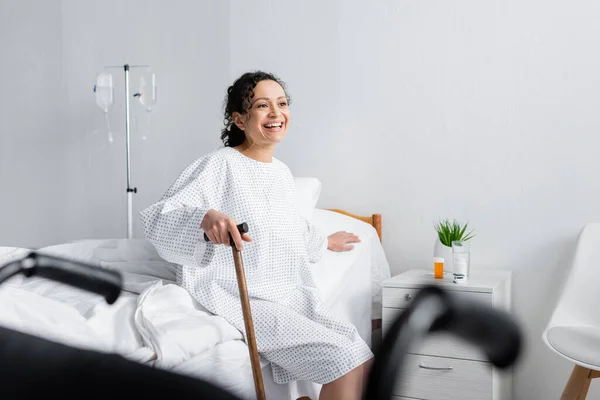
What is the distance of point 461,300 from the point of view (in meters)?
0.26

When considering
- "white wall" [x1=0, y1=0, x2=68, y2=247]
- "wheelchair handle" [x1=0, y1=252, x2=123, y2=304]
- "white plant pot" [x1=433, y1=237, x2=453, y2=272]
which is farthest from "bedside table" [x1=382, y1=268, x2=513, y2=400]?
"white wall" [x1=0, y1=0, x2=68, y2=247]

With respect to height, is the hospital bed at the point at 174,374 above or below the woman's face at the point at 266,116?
below

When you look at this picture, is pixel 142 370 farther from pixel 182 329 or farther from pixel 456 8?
pixel 456 8

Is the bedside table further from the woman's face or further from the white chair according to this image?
the woman's face

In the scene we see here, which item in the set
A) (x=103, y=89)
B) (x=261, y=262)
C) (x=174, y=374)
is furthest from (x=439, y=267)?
(x=174, y=374)

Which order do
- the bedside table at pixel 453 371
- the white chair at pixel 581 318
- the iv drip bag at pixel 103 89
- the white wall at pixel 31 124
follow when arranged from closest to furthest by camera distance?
1. the white chair at pixel 581 318
2. the bedside table at pixel 453 371
3. the iv drip bag at pixel 103 89
4. the white wall at pixel 31 124

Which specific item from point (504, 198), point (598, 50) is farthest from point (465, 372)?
point (598, 50)

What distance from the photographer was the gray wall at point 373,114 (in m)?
2.26

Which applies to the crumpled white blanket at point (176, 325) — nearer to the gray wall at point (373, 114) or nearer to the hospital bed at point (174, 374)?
the hospital bed at point (174, 374)

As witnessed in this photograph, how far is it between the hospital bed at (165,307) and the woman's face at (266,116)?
45 cm

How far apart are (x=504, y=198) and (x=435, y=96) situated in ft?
1.62

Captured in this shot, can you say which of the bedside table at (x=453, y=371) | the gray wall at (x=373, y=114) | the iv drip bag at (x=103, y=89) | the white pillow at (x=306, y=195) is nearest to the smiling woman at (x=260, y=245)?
the white pillow at (x=306, y=195)

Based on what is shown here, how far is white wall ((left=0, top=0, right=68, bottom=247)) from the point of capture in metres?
3.11

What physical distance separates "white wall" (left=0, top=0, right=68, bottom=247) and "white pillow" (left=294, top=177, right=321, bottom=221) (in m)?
1.52
